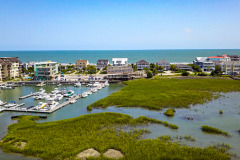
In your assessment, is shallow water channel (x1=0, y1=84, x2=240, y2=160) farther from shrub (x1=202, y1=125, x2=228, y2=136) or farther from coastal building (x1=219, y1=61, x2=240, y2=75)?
coastal building (x1=219, y1=61, x2=240, y2=75)

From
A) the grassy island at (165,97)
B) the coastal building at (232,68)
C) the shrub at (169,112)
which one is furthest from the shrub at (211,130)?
the coastal building at (232,68)

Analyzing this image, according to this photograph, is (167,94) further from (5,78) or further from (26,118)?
(5,78)

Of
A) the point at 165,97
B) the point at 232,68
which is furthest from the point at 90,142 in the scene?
the point at 232,68

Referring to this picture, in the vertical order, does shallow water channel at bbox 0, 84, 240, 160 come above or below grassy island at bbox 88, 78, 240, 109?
below

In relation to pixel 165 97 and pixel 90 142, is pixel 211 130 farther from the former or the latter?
pixel 165 97

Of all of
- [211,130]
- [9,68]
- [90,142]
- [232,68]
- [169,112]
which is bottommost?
[90,142]

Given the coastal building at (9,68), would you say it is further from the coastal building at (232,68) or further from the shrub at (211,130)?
the coastal building at (232,68)

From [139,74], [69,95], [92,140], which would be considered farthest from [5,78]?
[92,140]

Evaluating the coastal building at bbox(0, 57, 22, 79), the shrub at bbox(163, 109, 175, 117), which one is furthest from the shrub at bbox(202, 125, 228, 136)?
the coastal building at bbox(0, 57, 22, 79)
